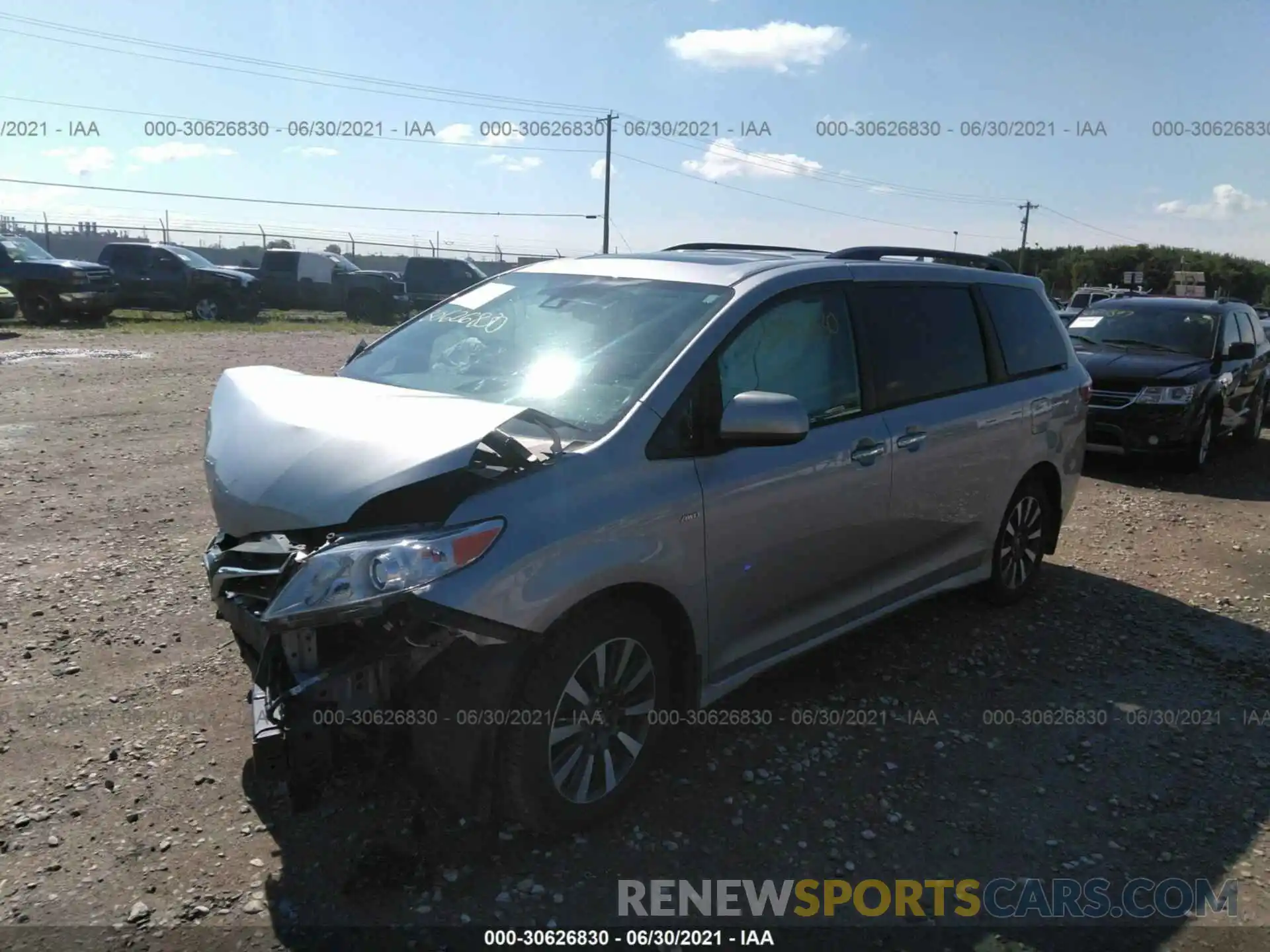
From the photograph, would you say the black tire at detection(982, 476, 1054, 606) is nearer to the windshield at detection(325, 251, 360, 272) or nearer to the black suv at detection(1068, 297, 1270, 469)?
the black suv at detection(1068, 297, 1270, 469)

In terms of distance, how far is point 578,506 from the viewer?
2949mm

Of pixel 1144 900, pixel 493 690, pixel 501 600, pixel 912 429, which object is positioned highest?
pixel 912 429

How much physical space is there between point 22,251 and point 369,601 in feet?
70.6

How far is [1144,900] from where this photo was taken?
3.04 metres

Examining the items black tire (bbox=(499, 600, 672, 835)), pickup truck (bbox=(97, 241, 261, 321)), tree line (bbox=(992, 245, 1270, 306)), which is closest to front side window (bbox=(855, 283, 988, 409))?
black tire (bbox=(499, 600, 672, 835))

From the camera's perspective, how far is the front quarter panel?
2.75 meters

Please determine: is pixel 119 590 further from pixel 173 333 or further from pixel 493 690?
pixel 173 333

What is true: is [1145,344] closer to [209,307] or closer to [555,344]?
[555,344]

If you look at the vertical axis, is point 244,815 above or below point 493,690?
below

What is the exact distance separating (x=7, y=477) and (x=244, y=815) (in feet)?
17.5

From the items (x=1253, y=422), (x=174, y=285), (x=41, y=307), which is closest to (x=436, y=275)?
(x=174, y=285)

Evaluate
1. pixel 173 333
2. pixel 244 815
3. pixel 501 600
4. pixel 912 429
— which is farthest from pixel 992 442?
pixel 173 333

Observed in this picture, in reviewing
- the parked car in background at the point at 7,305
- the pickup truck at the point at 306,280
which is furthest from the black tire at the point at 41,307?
the pickup truck at the point at 306,280

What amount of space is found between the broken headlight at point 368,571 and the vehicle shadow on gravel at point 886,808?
0.91 meters
